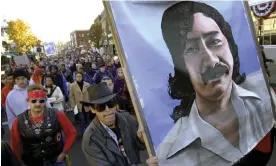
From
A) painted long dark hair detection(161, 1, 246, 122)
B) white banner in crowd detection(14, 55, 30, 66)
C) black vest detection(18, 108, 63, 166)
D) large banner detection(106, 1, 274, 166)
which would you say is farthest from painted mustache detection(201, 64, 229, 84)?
white banner in crowd detection(14, 55, 30, 66)

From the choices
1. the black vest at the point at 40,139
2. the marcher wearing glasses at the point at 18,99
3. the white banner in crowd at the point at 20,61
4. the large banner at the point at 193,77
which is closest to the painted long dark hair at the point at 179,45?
the large banner at the point at 193,77

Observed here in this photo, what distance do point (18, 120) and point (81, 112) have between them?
369cm

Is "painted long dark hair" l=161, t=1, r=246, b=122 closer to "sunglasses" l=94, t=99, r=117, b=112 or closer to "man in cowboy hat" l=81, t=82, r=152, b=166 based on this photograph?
"man in cowboy hat" l=81, t=82, r=152, b=166

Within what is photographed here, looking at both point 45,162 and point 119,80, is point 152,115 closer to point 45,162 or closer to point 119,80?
point 45,162

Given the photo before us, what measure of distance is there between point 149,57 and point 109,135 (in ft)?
2.33

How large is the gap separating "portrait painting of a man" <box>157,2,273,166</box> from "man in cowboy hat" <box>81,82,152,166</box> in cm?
36

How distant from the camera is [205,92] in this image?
1.98 metres

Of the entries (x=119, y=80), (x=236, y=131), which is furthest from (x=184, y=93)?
(x=119, y=80)

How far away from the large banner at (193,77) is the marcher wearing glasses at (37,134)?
5.18 ft

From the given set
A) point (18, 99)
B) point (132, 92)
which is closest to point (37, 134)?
point (132, 92)

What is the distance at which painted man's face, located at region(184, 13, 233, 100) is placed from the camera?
1.95m

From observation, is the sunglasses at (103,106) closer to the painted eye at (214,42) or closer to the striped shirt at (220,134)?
the striped shirt at (220,134)

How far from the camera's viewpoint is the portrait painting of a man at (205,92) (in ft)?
6.20

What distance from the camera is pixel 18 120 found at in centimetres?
299
